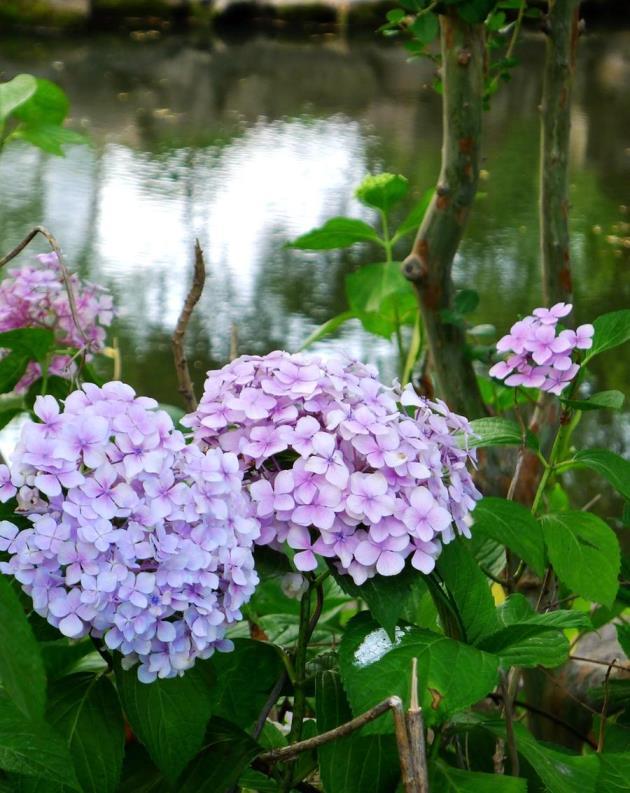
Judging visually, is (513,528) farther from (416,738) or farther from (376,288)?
(376,288)

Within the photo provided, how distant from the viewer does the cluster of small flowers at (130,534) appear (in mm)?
685

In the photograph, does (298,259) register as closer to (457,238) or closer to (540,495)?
(457,238)

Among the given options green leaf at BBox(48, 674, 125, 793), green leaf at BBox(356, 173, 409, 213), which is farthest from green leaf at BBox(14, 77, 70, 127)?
green leaf at BBox(48, 674, 125, 793)

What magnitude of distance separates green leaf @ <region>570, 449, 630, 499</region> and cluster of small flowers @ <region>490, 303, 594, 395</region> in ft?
0.23

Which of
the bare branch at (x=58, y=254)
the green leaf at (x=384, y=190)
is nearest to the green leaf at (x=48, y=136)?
the bare branch at (x=58, y=254)

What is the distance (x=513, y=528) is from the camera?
0.94 metres

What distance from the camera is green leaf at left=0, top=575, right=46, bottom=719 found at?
1.97 feet

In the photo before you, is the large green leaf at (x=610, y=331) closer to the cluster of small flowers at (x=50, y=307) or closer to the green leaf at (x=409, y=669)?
the green leaf at (x=409, y=669)

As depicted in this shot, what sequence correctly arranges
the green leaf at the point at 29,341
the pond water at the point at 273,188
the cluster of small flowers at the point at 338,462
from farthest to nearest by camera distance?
the pond water at the point at 273,188 < the green leaf at the point at 29,341 < the cluster of small flowers at the point at 338,462

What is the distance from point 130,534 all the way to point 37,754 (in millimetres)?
151

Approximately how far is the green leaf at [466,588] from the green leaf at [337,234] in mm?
953

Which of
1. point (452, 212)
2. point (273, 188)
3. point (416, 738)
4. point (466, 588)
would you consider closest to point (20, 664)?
point (416, 738)

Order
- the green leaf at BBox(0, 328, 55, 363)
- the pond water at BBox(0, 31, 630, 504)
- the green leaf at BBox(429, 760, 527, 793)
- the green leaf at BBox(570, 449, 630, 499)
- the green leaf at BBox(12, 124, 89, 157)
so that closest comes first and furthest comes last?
1. the green leaf at BBox(429, 760, 527, 793)
2. the green leaf at BBox(570, 449, 630, 499)
3. the green leaf at BBox(0, 328, 55, 363)
4. the green leaf at BBox(12, 124, 89, 157)
5. the pond water at BBox(0, 31, 630, 504)

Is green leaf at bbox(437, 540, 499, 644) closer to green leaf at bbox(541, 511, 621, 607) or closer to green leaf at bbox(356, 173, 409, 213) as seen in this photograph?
green leaf at bbox(541, 511, 621, 607)
